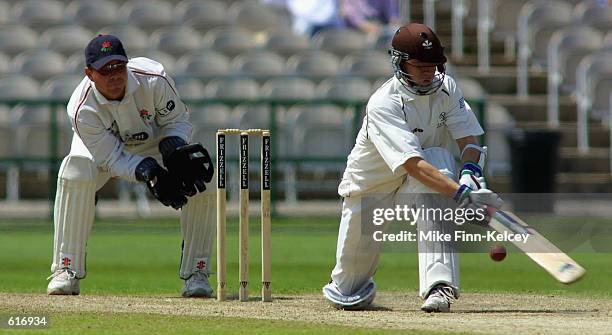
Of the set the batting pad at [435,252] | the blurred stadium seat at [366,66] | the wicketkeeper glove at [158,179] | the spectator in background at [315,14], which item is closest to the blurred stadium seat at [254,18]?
the spectator in background at [315,14]

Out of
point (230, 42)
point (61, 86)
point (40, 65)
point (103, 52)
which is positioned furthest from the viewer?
point (230, 42)

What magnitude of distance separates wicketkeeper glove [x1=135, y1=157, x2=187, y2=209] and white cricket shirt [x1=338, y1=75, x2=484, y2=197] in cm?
122

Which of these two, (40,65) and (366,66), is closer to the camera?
(366,66)

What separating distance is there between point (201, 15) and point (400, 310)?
41.6ft

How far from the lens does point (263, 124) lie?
16.3 m

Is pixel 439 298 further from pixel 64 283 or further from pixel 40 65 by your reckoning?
pixel 40 65

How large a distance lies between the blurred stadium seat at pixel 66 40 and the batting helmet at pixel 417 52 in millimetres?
→ 11968

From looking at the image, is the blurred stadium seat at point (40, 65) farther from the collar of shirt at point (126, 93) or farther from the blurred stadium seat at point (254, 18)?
the collar of shirt at point (126, 93)

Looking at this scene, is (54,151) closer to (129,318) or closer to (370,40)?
(370,40)

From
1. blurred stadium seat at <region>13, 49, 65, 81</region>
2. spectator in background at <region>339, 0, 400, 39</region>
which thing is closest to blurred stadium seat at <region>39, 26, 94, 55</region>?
blurred stadium seat at <region>13, 49, 65, 81</region>

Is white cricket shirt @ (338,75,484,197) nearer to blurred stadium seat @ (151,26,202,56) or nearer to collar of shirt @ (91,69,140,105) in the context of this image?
collar of shirt @ (91,69,140,105)

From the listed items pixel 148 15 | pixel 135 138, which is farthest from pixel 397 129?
pixel 148 15

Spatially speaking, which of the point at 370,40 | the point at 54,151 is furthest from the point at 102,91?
the point at 370,40

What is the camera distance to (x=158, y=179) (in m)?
8.30
